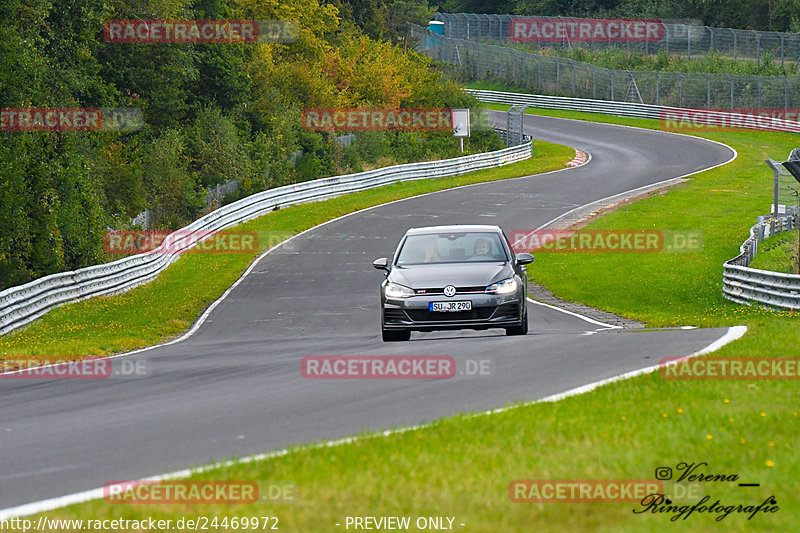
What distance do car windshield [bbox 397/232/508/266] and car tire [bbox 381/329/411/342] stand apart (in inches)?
42.1

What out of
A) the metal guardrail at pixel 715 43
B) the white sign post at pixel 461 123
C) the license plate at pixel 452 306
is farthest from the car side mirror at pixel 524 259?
the metal guardrail at pixel 715 43

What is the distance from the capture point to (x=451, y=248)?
15.9 meters

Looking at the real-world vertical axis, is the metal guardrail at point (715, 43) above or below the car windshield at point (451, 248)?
above

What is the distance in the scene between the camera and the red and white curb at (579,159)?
54.2 meters

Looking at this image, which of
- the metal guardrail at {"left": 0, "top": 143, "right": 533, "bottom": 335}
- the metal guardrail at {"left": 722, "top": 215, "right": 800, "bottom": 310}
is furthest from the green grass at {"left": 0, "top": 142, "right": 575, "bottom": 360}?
the metal guardrail at {"left": 722, "top": 215, "right": 800, "bottom": 310}

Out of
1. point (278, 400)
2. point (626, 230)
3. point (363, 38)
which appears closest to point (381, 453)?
point (278, 400)

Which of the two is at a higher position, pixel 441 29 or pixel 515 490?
pixel 441 29

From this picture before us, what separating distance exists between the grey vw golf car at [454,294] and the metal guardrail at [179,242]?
8.79 meters

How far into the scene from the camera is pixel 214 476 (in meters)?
6.75

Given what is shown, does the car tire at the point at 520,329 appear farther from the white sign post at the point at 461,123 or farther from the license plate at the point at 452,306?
the white sign post at the point at 461,123

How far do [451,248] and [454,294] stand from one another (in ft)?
5.41

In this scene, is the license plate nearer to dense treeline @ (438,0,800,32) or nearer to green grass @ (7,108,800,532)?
green grass @ (7,108,800,532)

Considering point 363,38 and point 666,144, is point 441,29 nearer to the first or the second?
point 363,38

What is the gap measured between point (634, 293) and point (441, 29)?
8490 cm
